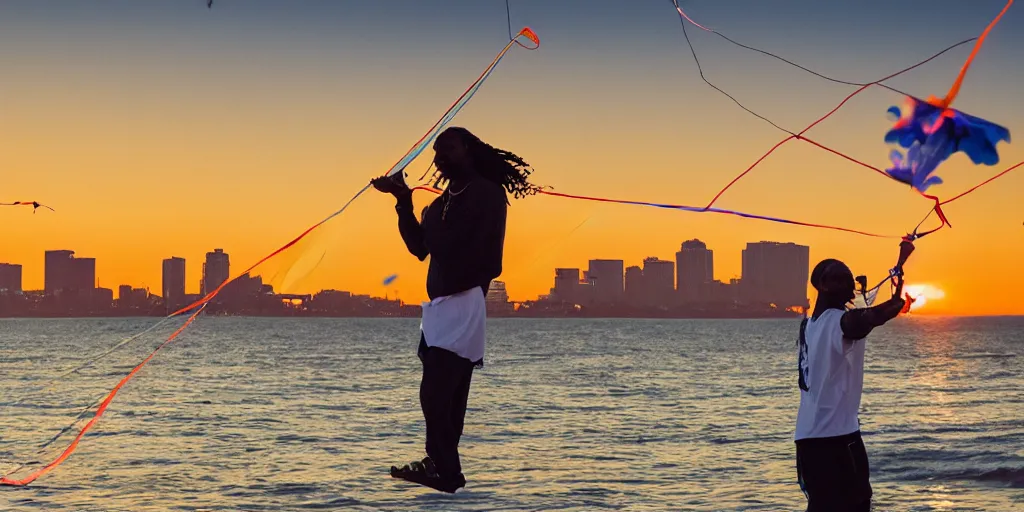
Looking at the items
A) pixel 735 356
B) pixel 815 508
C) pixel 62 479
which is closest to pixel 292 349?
pixel 735 356

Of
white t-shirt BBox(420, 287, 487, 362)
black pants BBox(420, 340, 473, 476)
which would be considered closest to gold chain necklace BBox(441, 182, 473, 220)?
white t-shirt BBox(420, 287, 487, 362)

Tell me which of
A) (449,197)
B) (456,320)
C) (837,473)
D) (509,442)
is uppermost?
(449,197)

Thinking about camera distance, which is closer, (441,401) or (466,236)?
(466,236)

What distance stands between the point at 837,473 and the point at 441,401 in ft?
7.13

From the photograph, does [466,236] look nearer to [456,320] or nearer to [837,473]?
[456,320]

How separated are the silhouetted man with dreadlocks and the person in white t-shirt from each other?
5.82ft

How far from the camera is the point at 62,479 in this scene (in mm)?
18828

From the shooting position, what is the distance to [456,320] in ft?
18.1

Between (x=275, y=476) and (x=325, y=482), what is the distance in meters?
1.31

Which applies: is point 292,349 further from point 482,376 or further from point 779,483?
point 779,483

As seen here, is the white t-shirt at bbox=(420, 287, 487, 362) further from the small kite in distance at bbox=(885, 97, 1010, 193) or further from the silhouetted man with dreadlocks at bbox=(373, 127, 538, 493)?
the small kite in distance at bbox=(885, 97, 1010, 193)

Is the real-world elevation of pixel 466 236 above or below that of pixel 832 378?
above

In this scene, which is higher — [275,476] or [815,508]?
[815,508]

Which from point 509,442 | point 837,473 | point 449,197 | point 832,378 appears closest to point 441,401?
point 449,197
